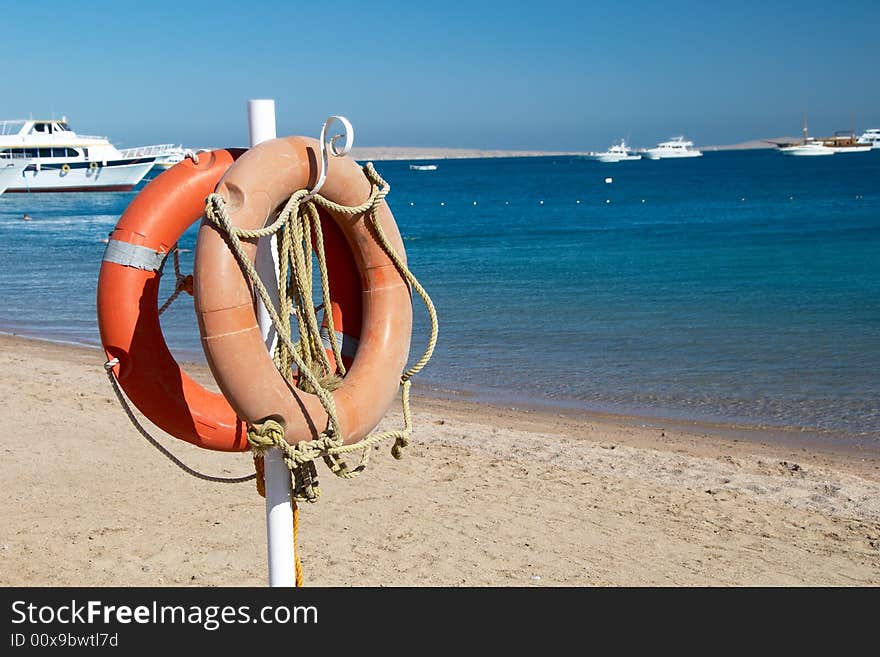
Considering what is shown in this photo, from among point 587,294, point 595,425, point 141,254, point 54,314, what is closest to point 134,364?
point 141,254

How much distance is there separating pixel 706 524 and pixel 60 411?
175 inches

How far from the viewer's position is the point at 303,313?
305 centimetres

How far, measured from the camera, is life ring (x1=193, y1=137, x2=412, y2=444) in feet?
9.00

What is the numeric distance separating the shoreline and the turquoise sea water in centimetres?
13

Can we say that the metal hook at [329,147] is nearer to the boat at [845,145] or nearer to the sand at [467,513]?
the sand at [467,513]

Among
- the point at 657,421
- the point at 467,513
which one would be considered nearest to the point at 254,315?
the point at 467,513

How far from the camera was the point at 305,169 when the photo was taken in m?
2.93

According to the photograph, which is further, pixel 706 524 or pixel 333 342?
pixel 706 524

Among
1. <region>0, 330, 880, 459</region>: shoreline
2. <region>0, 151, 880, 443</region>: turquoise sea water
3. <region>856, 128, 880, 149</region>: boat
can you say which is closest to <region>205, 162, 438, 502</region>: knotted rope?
<region>0, 330, 880, 459</region>: shoreline

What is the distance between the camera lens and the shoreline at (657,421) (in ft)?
23.2

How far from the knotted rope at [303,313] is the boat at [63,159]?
43212mm

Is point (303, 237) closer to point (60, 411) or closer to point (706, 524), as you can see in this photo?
point (706, 524)

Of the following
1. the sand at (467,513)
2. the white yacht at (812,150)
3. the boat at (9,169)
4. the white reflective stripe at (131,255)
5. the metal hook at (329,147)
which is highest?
the white yacht at (812,150)

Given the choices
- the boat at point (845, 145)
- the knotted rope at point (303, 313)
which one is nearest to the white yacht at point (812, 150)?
the boat at point (845, 145)
